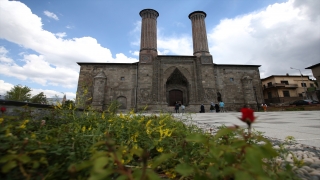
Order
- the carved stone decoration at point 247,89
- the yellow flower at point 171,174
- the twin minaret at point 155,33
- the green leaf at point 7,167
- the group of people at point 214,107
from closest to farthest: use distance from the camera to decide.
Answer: the green leaf at point 7,167 < the yellow flower at point 171,174 < the group of people at point 214,107 < the carved stone decoration at point 247,89 < the twin minaret at point 155,33

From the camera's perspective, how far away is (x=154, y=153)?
1.63 meters

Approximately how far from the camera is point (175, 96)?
792 inches

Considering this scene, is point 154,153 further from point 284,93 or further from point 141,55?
point 284,93

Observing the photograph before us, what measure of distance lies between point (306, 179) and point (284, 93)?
38075mm

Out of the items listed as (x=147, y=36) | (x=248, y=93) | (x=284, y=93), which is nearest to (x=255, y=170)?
(x=147, y=36)

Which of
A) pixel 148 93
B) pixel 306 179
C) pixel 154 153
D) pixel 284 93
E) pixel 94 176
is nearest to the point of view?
pixel 94 176

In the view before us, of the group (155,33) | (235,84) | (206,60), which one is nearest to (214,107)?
(235,84)

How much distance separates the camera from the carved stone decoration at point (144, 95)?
1766 centimetres

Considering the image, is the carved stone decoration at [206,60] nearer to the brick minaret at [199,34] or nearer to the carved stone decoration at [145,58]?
the brick minaret at [199,34]

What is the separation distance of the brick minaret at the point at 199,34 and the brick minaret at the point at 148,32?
17.9ft

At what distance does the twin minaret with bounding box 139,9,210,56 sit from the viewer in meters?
19.3

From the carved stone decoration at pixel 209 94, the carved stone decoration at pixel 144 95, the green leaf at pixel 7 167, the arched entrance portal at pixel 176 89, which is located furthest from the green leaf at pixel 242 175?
the arched entrance portal at pixel 176 89

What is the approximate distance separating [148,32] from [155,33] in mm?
1015

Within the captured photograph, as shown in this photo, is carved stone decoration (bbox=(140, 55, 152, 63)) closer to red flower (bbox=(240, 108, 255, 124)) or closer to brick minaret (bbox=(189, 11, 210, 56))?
brick minaret (bbox=(189, 11, 210, 56))
